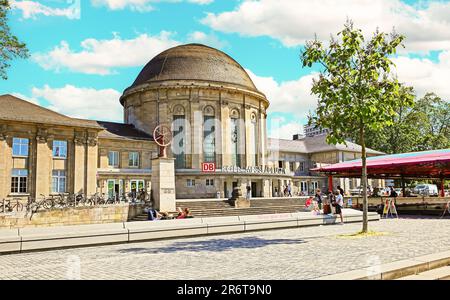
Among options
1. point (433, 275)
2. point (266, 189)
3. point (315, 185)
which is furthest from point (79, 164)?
point (315, 185)

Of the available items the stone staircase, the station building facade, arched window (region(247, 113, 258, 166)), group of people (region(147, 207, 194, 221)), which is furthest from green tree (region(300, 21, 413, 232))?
arched window (region(247, 113, 258, 166))

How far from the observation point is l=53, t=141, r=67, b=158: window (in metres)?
34.3

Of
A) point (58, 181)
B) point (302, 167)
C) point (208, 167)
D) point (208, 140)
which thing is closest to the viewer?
point (58, 181)

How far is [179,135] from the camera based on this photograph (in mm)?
48094

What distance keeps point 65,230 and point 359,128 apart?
1133cm

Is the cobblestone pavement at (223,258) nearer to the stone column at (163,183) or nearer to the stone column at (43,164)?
the stone column at (163,183)

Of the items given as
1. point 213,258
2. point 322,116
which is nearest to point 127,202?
point 322,116

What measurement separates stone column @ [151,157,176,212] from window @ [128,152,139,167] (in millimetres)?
16917

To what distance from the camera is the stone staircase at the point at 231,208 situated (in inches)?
1156

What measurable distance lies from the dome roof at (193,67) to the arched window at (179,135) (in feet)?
14.2

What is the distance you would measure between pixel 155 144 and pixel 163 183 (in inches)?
796

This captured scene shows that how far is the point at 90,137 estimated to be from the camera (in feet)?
118

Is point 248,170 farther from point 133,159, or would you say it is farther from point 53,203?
point 53,203

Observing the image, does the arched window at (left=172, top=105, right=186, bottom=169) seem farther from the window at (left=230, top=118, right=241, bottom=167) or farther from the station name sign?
the window at (left=230, top=118, right=241, bottom=167)
